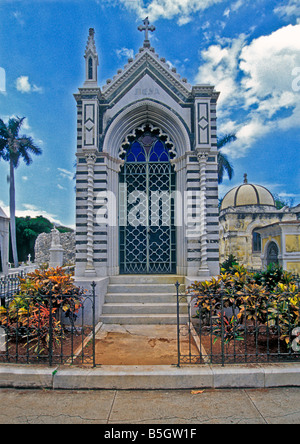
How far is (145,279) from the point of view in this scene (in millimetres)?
8938

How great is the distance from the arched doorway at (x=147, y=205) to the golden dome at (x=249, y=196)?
64.5 feet

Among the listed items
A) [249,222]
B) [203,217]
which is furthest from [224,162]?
[203,217]

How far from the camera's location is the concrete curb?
14.7 feet

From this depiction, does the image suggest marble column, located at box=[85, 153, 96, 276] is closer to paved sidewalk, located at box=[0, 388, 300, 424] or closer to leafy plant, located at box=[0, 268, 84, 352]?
leafy plant, located at box=[0, 268, 84, 352]

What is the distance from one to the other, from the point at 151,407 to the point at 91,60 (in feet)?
32.7

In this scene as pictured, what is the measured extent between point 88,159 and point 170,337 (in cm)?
583

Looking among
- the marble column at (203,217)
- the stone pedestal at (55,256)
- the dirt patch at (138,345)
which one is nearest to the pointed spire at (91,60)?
the marble column at (203,217)

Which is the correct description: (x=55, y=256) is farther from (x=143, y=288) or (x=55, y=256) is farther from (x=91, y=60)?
(x=91, y=60)

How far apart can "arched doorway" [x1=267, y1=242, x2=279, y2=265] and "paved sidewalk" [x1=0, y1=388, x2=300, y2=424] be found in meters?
15.0

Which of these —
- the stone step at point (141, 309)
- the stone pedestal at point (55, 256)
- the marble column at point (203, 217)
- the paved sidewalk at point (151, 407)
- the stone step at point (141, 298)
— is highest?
the marble column at point (203, 217)

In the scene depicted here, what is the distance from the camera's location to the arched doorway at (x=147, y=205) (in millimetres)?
9922

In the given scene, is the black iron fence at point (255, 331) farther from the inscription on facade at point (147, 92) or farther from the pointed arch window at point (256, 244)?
the pointed arch window at point (256, 244)
